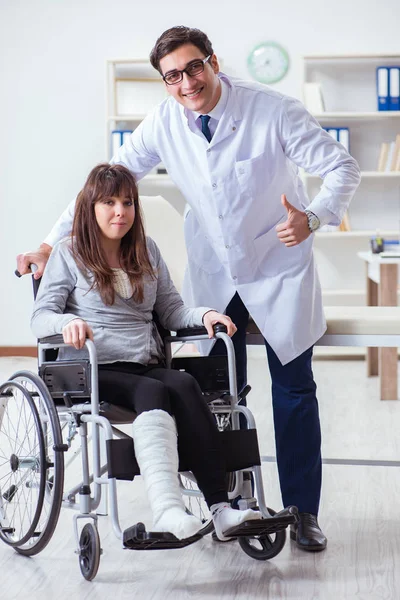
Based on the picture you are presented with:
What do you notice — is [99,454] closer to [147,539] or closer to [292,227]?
[147,539]

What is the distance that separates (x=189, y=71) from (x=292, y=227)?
1.42 feet

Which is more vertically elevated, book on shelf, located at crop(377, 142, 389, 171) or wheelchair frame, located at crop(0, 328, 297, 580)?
book on shelf, located at crop(377, 142, 389, 171)

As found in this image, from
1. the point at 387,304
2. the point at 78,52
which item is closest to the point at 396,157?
the point at 387,304

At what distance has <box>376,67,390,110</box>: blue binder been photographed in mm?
5371

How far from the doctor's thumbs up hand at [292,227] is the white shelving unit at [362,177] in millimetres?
3520

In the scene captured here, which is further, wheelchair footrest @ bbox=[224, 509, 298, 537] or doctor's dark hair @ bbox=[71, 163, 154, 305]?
doctor's dark hair @ bbox=[71, 163, 154, 305]

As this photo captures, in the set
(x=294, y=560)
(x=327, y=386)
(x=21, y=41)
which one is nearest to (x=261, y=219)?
(x=294, y=560)

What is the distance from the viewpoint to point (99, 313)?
82.0 inches

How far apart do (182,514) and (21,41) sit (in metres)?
4.60

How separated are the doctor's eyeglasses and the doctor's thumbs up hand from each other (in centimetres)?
35

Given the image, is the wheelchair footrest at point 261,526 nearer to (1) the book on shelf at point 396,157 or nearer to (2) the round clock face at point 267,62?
(1) the book on shelf at point 396,157

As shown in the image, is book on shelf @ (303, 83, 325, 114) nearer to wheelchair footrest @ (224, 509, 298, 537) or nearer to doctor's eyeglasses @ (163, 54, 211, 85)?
doctor's eyeglasses @ (163, 54, 211, 85)

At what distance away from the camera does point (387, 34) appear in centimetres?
552

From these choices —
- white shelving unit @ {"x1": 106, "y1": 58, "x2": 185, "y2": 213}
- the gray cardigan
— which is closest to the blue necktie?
the gray cardigan
